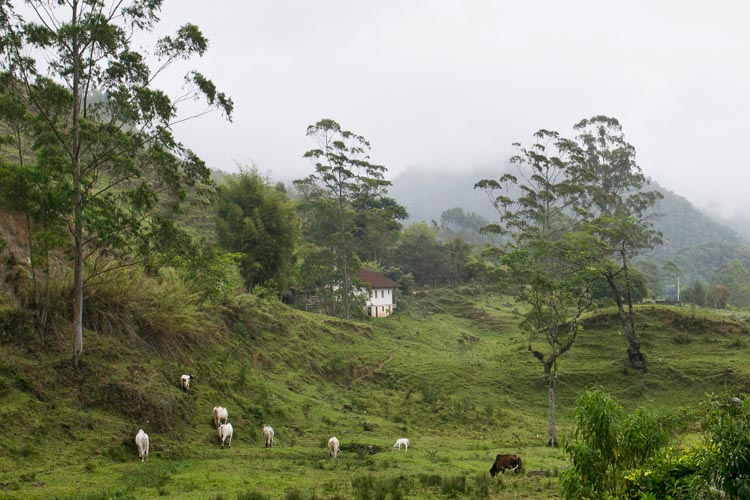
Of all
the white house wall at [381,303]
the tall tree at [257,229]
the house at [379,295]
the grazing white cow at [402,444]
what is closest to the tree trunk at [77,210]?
the grazing white cow at [402,444]

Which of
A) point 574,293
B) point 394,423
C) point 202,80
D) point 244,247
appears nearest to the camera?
point 202,80

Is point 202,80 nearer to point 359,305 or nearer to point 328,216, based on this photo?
point 328,216

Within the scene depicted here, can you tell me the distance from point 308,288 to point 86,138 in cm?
3463

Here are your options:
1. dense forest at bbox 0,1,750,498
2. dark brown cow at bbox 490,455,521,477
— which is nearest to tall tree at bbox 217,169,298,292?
dense forest at bbox 0,1,750,498

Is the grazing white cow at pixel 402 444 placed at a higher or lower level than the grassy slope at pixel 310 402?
lower

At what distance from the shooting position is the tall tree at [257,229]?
93.9 feet

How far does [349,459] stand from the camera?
14.7m

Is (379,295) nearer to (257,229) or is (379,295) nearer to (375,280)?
(375,280)

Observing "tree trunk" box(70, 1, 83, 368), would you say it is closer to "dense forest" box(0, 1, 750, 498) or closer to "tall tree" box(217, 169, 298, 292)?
"dense forest" box(0, 1, 750, 498)

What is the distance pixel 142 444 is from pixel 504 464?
9.40m

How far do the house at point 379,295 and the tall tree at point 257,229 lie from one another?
2084cm

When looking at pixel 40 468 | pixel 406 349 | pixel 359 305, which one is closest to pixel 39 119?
pixel 40 468

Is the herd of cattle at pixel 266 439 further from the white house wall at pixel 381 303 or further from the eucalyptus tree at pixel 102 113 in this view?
the white house wall at pixel 381 303

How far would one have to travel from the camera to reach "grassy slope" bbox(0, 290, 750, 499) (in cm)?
1081
